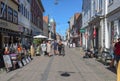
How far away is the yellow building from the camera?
27844 millimetres

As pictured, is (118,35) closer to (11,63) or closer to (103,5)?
(103,5)

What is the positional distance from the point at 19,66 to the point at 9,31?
12.8 metres

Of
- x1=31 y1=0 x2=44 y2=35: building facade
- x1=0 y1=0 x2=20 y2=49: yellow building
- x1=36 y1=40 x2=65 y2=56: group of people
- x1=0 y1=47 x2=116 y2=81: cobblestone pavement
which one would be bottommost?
x1=0 y1=47 x2=116 y2=81: cobblestone pavement

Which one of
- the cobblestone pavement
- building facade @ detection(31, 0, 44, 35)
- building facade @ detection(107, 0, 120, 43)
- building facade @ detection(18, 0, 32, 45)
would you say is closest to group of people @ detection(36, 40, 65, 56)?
building facade @ detection(18, 0, 32, 45)

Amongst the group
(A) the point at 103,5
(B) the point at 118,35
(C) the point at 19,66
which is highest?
(A) the point at 103,5

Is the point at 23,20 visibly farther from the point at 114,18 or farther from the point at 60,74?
the point at 60,74

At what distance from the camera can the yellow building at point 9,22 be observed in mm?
27844

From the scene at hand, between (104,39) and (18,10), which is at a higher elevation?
(18,10)

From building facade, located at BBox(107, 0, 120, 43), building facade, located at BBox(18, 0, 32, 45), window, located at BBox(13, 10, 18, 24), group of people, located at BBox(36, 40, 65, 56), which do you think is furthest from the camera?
building facade, located at BBox(18, 0, 32, 45)

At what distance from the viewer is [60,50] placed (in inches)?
1425

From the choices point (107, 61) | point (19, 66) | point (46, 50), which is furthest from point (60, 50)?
point (19, 66)

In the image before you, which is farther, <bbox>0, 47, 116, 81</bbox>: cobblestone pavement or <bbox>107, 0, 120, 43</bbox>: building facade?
<bbox>107, 0, 120, 43</bbox>: building facade

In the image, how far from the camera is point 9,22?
31.1 metres

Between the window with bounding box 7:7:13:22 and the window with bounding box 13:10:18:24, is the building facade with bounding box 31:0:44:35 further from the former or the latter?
the window with bounding box 7:7:13:22
